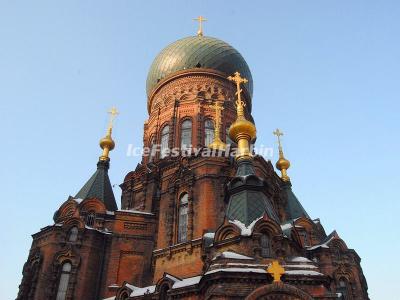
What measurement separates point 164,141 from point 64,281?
8.81 metres

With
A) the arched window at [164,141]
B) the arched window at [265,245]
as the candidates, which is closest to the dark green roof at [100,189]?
the arched window at [164,141]

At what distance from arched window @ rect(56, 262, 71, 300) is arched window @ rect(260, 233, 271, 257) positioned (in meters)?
7.70

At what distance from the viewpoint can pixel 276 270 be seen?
1084 cm

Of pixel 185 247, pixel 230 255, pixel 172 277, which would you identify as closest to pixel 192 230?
pixel 185 247

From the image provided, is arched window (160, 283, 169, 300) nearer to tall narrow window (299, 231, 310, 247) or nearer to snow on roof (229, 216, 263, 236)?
snow on roof (229, 216, 263, 236)

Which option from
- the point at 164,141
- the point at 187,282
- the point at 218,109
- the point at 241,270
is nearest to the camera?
the point at 241,270

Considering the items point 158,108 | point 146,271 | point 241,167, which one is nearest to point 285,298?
point 241,167

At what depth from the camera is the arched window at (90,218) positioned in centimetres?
1717

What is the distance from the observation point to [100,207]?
57.6 feet

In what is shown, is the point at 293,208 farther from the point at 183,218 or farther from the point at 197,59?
the point at 197,59

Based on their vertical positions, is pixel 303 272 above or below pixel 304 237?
below

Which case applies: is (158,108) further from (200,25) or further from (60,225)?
(60,225)

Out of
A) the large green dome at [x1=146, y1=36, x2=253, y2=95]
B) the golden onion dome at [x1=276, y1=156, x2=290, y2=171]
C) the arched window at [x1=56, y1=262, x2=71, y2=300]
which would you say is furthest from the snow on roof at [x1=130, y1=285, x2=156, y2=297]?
the large green dome at [x1=146, y1=36, x2=253, y2=95]

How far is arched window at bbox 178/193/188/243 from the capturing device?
15188 mm
